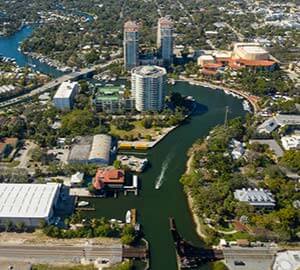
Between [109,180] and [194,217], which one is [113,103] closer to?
[109,180]

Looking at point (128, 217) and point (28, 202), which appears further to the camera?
point (128, 217)

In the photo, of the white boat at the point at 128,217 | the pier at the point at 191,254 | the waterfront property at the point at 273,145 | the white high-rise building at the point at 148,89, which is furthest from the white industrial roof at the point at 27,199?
the waterfront property at the point at 273,145

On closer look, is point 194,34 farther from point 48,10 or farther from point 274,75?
point 48,10

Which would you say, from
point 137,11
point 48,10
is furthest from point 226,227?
point 48,10

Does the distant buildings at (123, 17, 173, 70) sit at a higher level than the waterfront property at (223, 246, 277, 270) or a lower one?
higher

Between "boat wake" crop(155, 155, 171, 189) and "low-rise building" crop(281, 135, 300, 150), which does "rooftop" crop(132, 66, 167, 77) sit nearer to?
"boat wake" crop(155, 155, 171, 189)

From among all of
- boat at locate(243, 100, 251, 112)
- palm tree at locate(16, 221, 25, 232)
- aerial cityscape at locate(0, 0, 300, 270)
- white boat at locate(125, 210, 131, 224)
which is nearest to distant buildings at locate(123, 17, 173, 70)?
aerial cityscape at locate(0, 0, 300, 270)

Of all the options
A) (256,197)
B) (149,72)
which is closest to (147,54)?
(149,72)
